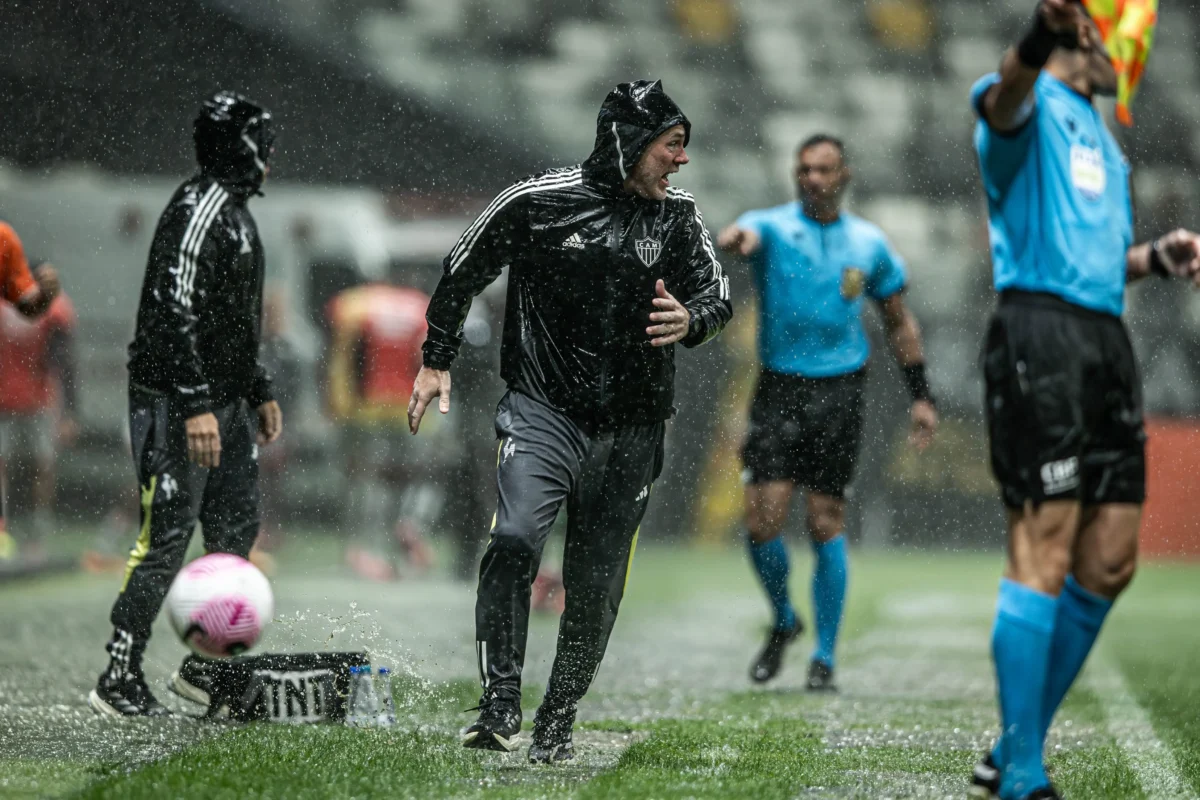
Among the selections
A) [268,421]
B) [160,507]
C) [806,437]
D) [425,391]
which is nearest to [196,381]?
[160,507]

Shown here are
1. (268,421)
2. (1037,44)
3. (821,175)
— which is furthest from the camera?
(821,175)

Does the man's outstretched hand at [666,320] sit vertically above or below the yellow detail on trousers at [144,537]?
above

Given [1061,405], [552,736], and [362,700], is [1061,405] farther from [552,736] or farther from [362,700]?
[362,700]

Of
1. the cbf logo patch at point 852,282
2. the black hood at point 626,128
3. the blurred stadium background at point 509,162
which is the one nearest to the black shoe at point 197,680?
the black hood at point 626,128

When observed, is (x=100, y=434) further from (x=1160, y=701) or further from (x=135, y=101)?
(x=1160, y=701)

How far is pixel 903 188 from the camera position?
2531 cm

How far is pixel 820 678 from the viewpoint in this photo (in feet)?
26.0

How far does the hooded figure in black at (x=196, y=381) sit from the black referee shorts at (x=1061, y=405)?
3.19 meters

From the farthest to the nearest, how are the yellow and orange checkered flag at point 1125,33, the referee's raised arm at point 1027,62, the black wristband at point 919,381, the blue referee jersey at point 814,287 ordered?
1. the black wristband at point 919,381
2. the blue referee jersey at point 814,287
3. the yellow and orange checkered flag at point 1125,33
4. the referee's raised arm at point 1027,62

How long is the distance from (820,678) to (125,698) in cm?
323

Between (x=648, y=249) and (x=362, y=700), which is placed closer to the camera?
(x=648, y=249)

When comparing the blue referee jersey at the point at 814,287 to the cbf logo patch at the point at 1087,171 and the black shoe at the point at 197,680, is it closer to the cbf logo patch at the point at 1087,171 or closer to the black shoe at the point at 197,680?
the black shoe at the point at 197,680

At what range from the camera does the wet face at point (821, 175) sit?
8188 millimetres

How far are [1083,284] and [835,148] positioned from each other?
13.4ft
